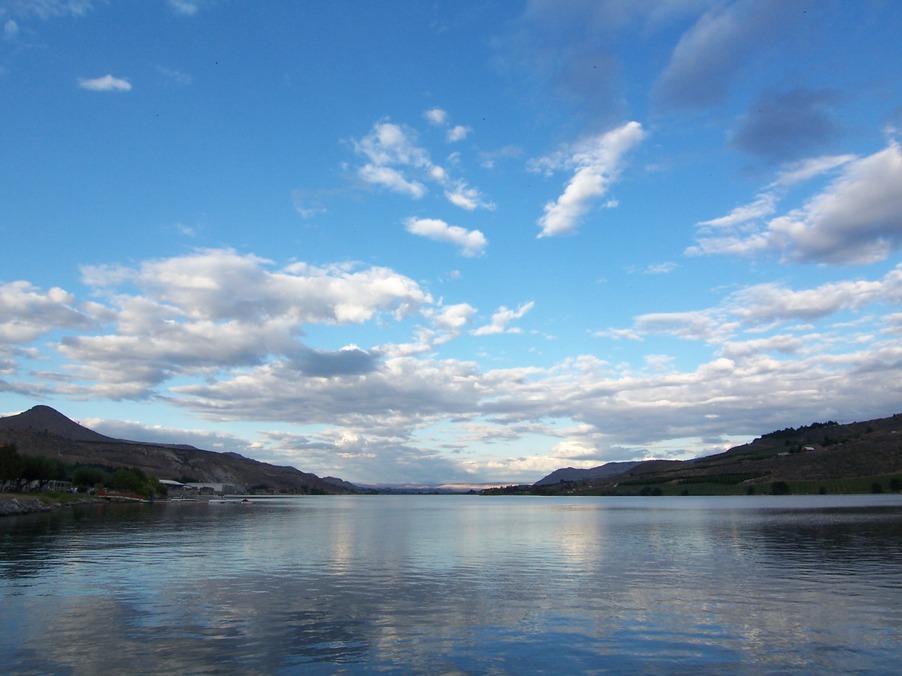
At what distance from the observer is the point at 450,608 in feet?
116

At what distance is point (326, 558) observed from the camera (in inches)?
2370

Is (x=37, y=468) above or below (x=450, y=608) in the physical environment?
above

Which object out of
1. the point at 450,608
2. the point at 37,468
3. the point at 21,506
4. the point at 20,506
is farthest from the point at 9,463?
the point at 450,608

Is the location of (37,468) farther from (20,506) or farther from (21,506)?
(20,506)

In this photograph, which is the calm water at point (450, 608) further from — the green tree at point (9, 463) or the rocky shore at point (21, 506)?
the green tree at point (9, 463)

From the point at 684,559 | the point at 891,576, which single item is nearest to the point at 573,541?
the point at 684,559

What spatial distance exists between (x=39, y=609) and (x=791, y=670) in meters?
34.0

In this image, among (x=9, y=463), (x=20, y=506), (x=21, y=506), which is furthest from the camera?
(x=9, y=463)

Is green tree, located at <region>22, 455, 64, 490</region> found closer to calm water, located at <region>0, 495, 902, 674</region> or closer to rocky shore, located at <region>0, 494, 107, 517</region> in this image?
rocky shore, located at <region>0, 494, 107, 517</region>

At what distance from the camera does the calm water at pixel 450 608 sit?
25.0 m

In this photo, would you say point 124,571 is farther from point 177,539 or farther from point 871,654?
point 871,654

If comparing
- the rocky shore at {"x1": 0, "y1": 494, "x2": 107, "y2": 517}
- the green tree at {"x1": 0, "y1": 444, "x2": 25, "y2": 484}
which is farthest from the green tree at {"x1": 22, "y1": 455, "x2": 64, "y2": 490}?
the rocky shore at {"x1": 0, "y1": 494, "x2": 107, "y2": 517}

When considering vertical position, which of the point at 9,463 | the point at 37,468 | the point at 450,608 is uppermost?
the point at 37,468

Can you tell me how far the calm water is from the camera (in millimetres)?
25031
